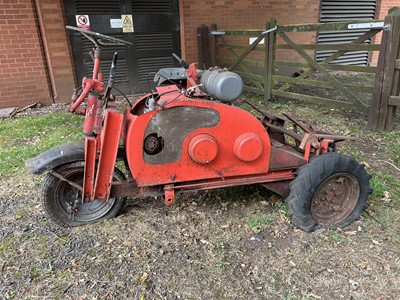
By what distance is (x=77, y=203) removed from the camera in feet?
9.70

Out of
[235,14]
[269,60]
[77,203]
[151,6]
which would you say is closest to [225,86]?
[77,203]

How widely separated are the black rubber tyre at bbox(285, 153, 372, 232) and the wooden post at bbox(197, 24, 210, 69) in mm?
5572

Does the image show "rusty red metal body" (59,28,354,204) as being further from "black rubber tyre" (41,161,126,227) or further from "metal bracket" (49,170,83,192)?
"black rubber tyre" (41,161,126,227)

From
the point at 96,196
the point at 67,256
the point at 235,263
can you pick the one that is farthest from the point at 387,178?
the point at 67,256

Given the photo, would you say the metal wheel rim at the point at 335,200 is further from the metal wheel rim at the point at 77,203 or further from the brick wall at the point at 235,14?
the brick wall at the point at 235,14

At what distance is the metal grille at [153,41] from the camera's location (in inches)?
290

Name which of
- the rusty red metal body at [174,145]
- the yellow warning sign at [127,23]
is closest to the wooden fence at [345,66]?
the yellow warning sign at [127,23]

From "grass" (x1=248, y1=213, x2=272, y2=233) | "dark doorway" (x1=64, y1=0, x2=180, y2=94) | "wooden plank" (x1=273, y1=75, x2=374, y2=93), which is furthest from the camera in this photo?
"dark doorway" (x1=64, y1=0, x2=180, y2=94)

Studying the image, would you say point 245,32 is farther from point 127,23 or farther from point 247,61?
point 127,23

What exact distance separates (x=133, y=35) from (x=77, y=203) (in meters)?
5.18

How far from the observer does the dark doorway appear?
22.5ft

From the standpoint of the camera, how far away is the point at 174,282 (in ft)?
7.75

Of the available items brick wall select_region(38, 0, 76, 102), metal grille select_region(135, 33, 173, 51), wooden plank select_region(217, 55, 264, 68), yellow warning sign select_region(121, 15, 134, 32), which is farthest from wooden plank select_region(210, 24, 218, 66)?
brick wall select_region(38, 0, 76, 102)

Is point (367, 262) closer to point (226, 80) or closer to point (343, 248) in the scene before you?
point (343, 248)
